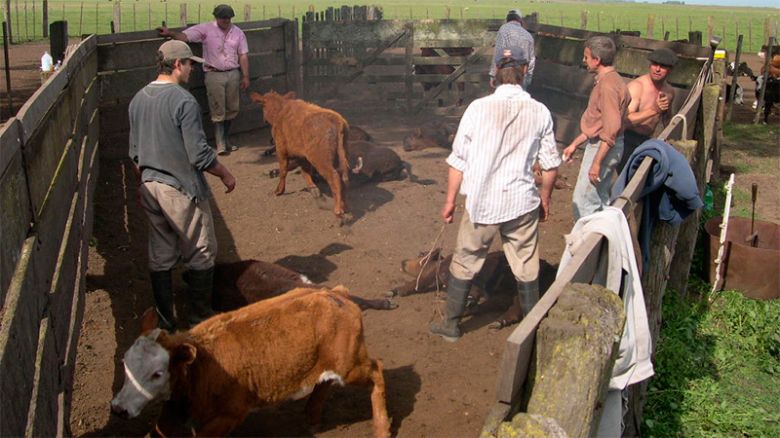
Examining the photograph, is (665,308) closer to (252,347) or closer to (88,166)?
(252,347)

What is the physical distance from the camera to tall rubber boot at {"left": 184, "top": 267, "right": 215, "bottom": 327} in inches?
249

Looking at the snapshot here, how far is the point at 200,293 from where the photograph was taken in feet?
21.0

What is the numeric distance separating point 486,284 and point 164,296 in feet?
9.42

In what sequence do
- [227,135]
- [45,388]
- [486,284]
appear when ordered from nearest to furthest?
[45,388] < [486,284] < [227,135]

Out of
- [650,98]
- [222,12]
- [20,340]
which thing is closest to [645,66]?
[650,98]

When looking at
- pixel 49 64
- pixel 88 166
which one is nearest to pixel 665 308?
pixel 88 166

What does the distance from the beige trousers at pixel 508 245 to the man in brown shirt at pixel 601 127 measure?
139cm

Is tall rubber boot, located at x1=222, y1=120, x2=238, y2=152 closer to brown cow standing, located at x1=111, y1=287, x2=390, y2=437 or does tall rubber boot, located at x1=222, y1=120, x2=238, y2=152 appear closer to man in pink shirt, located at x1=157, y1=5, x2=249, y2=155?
man in pink shirt, located at x1=157, y1=5, x2=249, y2=155

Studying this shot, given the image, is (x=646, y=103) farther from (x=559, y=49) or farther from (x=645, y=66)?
(x=559, y=49)

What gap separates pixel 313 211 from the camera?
9781mm

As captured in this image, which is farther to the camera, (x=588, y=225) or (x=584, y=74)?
(x=584, y=74)

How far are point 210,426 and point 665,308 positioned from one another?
5.11 m

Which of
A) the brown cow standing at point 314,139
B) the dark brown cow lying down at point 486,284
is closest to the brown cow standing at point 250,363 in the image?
the dark brown cow lying down at point 486,284

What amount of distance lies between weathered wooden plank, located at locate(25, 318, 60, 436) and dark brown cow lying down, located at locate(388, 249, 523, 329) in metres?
3.53
